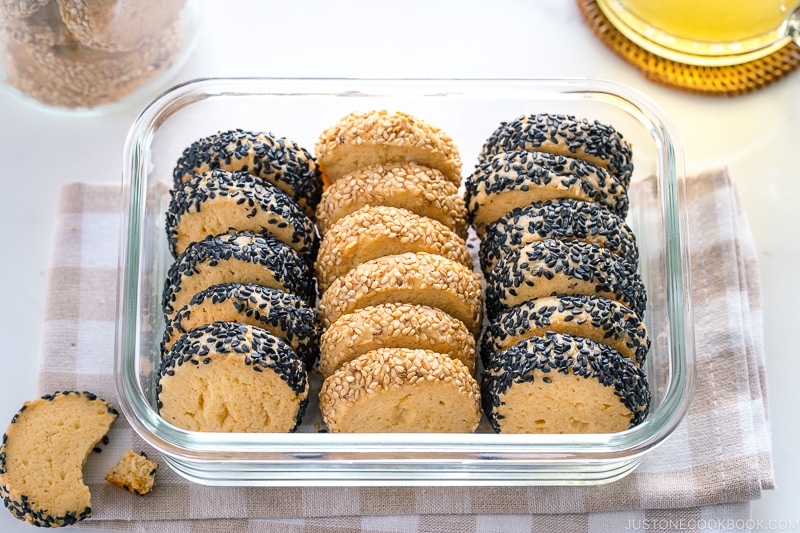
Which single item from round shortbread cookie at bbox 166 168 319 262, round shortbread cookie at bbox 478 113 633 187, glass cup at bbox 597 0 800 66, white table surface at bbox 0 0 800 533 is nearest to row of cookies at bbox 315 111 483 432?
round shortbread cookie at bbox 166 168 319 262

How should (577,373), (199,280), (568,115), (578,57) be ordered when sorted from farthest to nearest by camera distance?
(578,57), (568,115), (199,280), (577,373)

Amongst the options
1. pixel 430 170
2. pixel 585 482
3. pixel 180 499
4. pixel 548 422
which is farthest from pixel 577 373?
pixel 180 499

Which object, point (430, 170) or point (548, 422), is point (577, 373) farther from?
point (430, 170)

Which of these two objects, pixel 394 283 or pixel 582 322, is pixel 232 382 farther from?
pixel 582 322

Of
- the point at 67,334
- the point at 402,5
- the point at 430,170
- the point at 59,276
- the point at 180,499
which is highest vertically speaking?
the point at 402,5

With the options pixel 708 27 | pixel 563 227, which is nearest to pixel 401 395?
pixel 563 227

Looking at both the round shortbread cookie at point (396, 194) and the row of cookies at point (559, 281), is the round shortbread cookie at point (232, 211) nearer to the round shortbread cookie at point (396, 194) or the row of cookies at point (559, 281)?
the round shortbread cookie at point (396, 194)

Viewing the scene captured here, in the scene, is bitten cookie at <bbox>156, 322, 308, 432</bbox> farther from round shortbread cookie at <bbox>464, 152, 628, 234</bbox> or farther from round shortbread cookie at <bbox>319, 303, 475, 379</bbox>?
round shortbread cookie at <bbox>464, 152, 628, 234</bbox>

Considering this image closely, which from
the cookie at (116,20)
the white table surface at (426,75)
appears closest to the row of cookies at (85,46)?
the cookie at (116,20)
